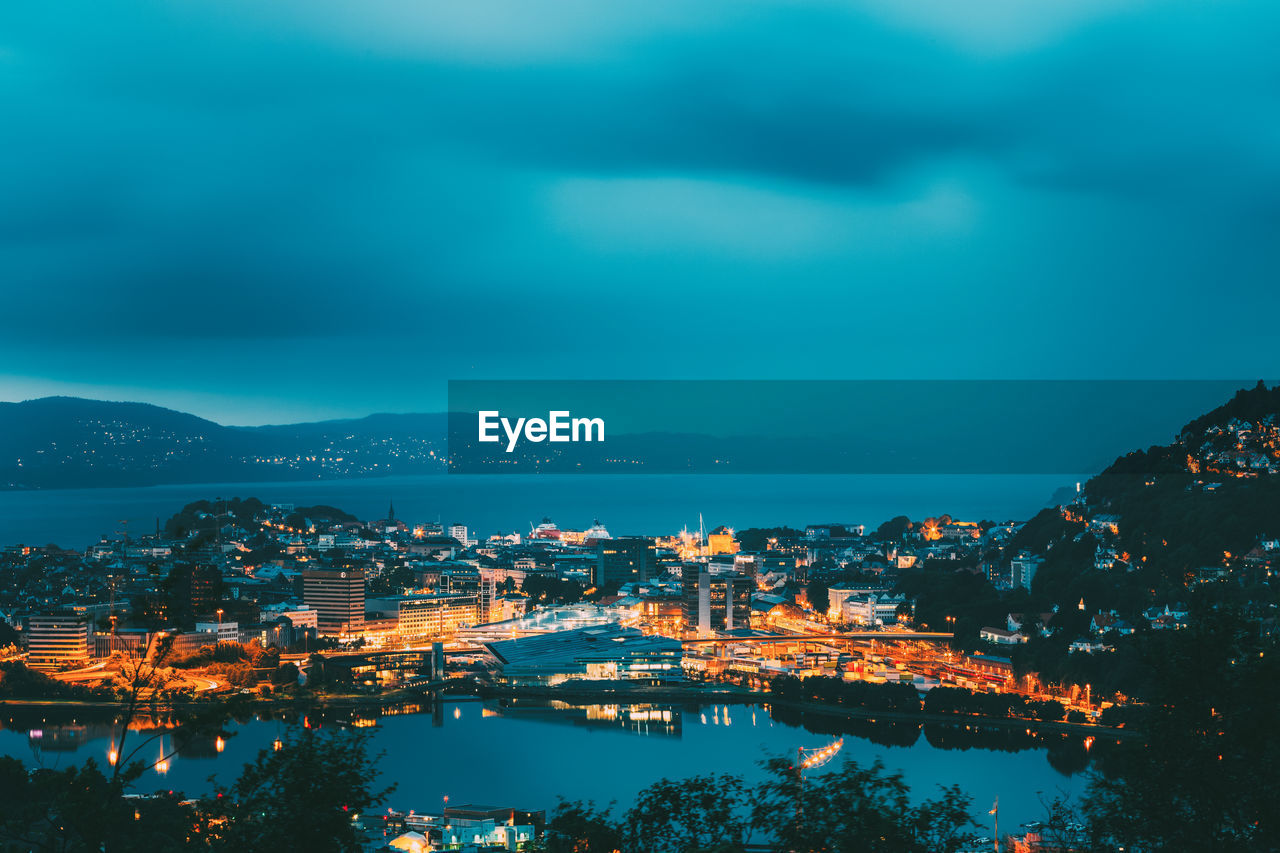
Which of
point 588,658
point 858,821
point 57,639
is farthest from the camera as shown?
point 57,639

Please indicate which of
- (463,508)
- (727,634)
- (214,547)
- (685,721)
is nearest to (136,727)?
(685,721)

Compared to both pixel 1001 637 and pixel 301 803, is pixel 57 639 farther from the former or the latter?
pixel 301 803

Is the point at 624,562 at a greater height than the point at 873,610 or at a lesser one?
greater

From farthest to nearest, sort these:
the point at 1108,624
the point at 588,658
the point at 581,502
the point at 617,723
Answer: the point at 581,502
the point at 588,658
the point at 1108,624
the point at 617,723

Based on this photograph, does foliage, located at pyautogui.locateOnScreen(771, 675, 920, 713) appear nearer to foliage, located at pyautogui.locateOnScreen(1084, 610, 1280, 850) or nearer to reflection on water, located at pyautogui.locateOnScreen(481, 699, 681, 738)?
reflection on water, located at pyautogui.locateOnScreen(481, 699, 681, 738)

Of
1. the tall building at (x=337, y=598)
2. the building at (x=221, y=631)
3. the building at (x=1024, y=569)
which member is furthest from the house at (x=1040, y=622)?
the building at (x=221, y=631)

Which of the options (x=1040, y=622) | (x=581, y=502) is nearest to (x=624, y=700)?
(x=1040, y=622)

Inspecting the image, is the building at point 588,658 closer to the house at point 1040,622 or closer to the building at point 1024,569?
the house at point 1040,622
